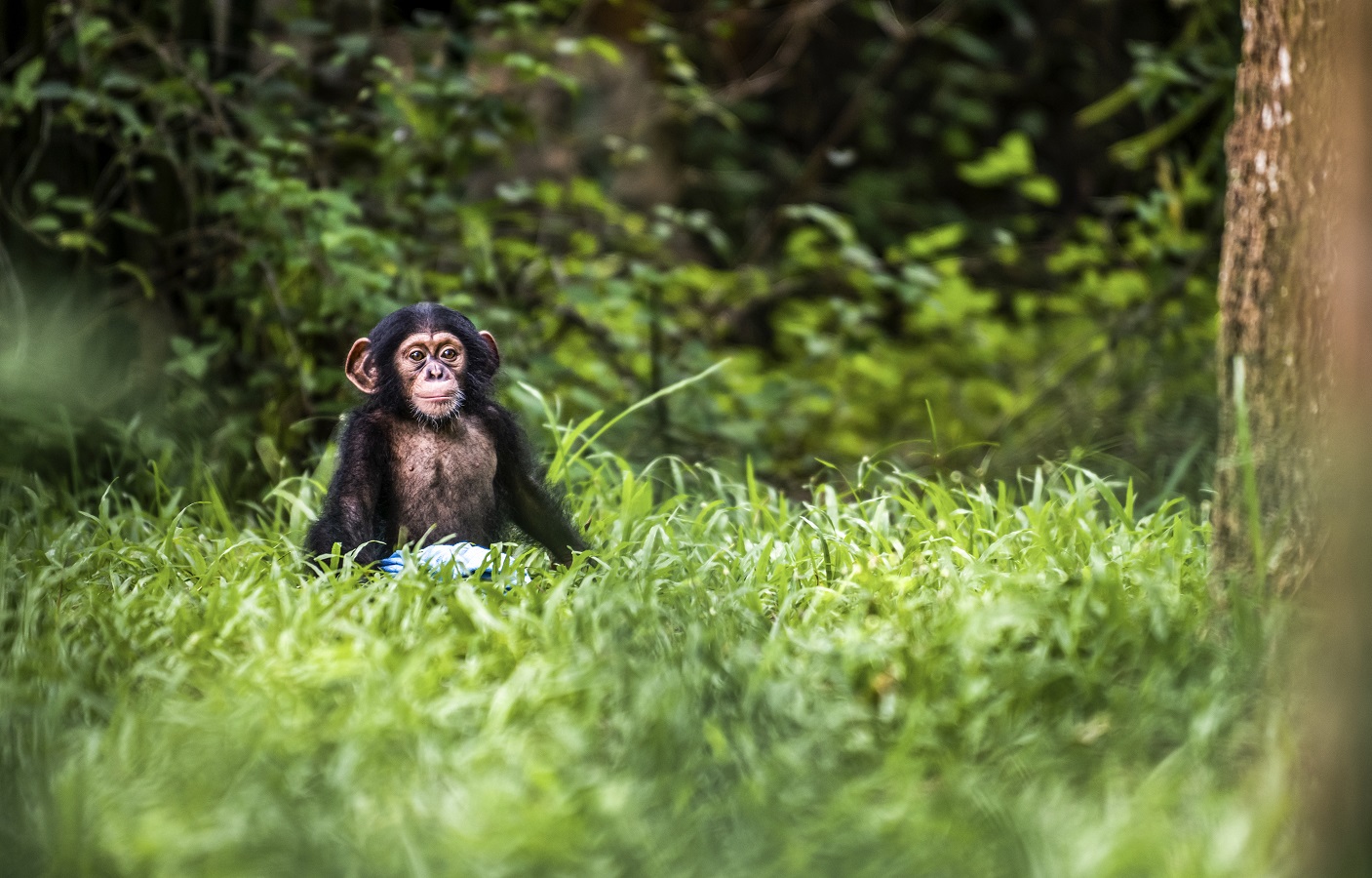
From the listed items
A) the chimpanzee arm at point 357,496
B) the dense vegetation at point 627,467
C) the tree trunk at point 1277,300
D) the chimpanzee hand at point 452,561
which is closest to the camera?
the dense vegetation at point 627,467

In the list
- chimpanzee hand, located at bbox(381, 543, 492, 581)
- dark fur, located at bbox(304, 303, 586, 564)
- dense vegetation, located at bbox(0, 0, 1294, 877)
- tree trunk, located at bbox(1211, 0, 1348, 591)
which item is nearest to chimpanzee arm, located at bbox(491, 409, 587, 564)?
dark fur, located at bbox(304, 303, 586, 564)

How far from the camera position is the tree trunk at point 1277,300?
264 cm

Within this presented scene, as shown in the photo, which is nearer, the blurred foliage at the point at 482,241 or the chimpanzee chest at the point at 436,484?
the chimpanzee chest at the point at 436,484

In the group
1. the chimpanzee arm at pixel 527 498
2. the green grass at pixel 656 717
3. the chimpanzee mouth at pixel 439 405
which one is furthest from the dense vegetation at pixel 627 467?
the chimpanzee mouth at pixel 439 405

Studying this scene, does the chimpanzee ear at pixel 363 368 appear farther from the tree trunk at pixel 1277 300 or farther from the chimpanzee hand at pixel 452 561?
the tree trunk at pixel 1277 300

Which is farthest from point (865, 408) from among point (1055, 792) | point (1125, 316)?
point (1055, 792)

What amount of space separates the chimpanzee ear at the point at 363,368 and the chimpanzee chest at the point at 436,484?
0.46ft

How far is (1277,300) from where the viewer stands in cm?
274

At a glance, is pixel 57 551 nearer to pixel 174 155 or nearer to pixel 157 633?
pixel 157 633

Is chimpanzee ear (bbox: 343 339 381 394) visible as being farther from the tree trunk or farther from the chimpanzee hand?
the tree trunk

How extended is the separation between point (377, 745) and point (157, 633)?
786mm

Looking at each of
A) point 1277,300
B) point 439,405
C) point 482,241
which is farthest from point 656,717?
point 482,241

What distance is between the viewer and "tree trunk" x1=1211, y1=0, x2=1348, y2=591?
264 centimetres

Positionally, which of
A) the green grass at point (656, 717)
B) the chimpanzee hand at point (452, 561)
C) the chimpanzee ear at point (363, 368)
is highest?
the chimpanzee ear at point (363, 368)
